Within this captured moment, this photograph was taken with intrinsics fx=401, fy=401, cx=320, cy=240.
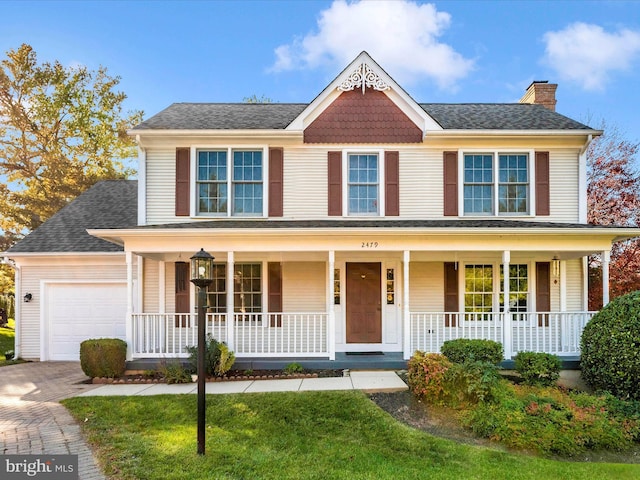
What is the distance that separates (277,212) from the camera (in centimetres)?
1054

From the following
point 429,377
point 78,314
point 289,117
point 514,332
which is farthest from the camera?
point 289,117

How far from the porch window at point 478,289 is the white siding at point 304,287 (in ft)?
12.4

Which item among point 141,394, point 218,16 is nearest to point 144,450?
point 141,394

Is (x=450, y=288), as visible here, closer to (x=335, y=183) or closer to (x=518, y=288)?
(x=518, y=288)

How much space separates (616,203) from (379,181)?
1141cm

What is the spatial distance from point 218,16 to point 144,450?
679 inches

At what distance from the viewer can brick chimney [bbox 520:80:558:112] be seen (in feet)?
42.1

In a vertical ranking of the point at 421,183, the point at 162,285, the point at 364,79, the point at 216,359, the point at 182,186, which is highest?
the point at 364,79

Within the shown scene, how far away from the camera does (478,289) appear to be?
10680 millimetres

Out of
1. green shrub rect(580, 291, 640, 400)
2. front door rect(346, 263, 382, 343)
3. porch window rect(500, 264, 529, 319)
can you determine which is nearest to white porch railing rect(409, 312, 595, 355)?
porch window rect(500, 264, 529, 319)

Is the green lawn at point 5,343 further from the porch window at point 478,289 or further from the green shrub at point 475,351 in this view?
the porch window at point 478,289

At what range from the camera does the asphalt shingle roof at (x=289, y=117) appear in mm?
10727

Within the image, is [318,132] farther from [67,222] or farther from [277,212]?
[67,222]

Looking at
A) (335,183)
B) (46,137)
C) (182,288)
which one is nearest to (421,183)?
(335,183)
